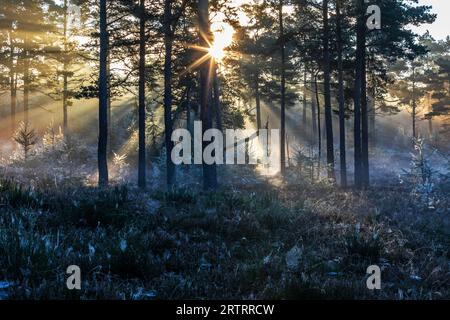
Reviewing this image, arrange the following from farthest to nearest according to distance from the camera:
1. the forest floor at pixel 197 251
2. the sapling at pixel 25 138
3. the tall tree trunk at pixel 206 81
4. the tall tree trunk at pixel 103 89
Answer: the sapling at pixel 25 138 < the tall tree trunk at pixel 103 89 < the tall tree trunk at pixel 206 81 < the forest floor at pixel 197 251

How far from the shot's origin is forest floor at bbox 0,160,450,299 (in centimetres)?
427

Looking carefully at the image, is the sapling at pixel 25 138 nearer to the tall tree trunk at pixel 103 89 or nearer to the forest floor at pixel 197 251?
the tall tree trunk at pixel 103 89

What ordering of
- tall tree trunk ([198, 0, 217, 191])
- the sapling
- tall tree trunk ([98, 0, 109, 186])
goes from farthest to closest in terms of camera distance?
the sapling, tall tree trunk ([98, 0, 109, 186]), tall tree trunk ([198, 0, 217, 191])

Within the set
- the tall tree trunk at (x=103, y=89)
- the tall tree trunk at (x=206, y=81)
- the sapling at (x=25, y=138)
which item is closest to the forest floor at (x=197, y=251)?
the tall tree trunk at (x=206, y=81)

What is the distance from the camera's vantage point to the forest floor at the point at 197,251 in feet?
14.0

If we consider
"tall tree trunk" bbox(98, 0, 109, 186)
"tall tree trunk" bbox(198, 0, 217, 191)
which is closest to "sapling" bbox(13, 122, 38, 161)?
"tall tree trunk" bbox(98, 0, 109, 186)

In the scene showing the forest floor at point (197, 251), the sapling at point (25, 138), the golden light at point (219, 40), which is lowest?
the forest floor at point (197, 251)

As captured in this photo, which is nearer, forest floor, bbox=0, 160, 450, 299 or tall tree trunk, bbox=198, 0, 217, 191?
forest floor, bbox=0, 160, 450, 299

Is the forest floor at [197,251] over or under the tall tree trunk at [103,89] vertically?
under

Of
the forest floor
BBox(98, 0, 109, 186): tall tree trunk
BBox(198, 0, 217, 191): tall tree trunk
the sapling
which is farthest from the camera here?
the sapling

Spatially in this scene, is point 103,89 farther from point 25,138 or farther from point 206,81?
point 25,138

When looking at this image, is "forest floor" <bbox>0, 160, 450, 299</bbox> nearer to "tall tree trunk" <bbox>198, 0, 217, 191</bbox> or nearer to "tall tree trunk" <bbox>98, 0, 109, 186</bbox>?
"tall tree trunk" <bbox>198, 0, 217, 191</bbox>

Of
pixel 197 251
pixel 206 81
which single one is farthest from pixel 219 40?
pixel 197 251
